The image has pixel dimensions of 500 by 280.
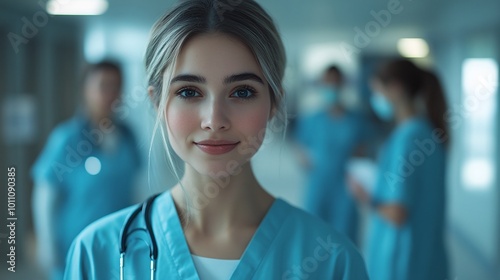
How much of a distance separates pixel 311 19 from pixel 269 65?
13.4 feet

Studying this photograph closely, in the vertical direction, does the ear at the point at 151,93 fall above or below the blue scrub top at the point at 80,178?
above

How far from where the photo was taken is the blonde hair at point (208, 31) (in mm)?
811

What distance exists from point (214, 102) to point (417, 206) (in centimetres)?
123

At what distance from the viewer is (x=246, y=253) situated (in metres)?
0.88

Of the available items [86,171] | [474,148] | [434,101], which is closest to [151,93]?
[86,171]

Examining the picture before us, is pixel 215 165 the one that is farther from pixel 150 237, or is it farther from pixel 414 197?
pixel 414 197

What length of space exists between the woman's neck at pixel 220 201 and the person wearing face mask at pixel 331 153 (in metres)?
2.04

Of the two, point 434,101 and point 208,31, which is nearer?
point 208,31

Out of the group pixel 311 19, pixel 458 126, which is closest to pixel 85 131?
pixel 458 126

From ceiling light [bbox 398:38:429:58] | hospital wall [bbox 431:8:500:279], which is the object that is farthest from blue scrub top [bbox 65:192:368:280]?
ceiling light [bbox 398:38:429:58]

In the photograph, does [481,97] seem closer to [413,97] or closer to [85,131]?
[413,97]

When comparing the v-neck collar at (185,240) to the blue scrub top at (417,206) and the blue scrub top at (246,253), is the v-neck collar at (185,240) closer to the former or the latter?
the blue scrub top at (246,253)

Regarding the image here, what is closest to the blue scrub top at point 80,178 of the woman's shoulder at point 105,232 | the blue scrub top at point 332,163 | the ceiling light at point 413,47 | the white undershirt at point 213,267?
the woman's shoulder at point 105,232

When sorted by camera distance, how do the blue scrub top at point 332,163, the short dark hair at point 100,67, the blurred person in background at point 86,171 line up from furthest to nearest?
the blue scrub top at point 332,163
the short dark hair at point 100,67
the blurred person in background at point 86,171
